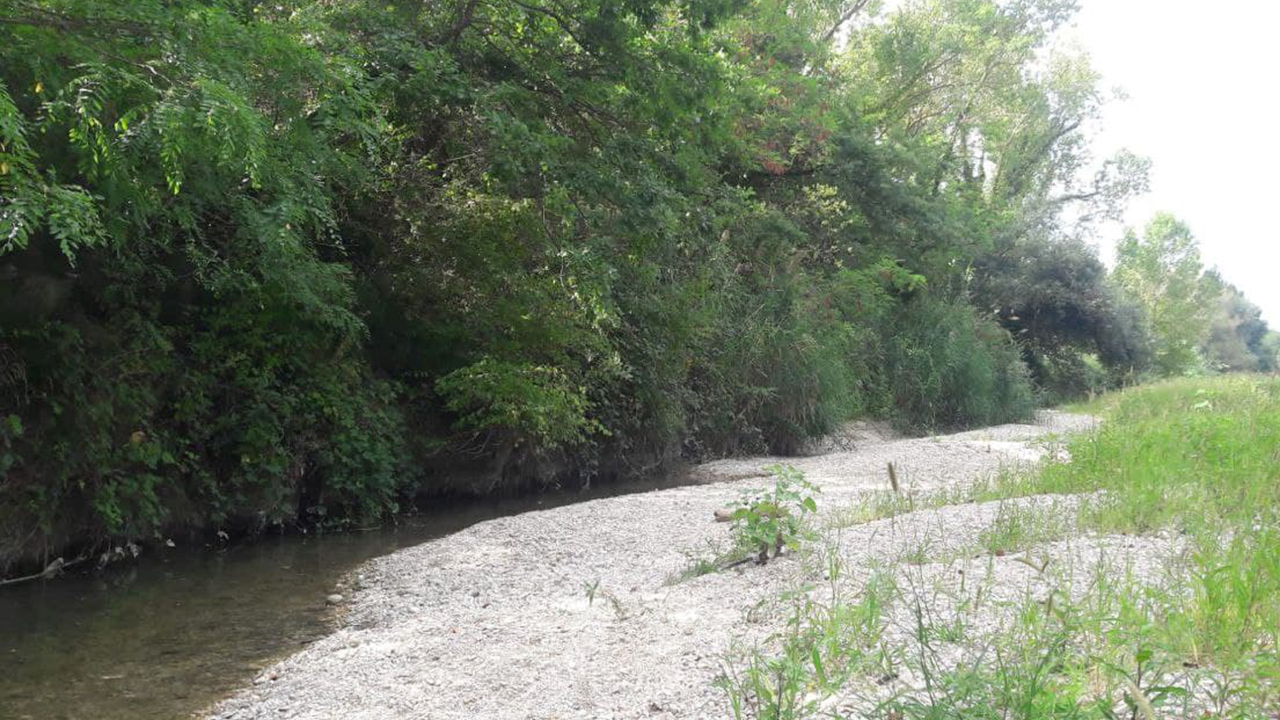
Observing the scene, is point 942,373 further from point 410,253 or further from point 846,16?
point 410,253

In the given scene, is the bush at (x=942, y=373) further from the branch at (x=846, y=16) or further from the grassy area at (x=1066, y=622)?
the grassy area at (x=1066, y=622)

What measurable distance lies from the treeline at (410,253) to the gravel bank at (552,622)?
225cm

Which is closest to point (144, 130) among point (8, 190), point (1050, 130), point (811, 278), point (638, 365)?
point (8, 190)

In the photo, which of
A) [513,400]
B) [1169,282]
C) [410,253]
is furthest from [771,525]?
[1169,282]

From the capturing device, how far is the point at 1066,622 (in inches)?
124

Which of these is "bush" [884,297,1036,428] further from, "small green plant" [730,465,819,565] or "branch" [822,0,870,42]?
"small green plant" [730,465,819,565]

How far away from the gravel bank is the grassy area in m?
0.28

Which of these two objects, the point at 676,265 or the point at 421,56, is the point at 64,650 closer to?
the point at 421,56

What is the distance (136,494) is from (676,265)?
26.3 ft

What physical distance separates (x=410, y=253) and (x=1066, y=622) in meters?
8.77

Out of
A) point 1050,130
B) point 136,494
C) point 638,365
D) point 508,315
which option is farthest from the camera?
point 1050,130

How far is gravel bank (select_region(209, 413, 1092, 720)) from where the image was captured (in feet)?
13.0

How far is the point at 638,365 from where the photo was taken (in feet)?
42.6

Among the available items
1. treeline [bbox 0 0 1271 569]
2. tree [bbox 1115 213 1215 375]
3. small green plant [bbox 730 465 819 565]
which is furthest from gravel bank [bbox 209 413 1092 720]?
tree [bbox 1115 213 1215 375]
